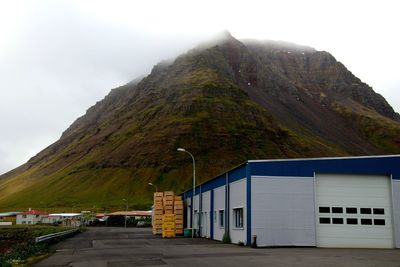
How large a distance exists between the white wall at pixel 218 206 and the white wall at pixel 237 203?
A: 262 centimetres

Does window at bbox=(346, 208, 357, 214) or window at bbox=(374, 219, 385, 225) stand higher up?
window at bbox=(346, 208, 357, 214)

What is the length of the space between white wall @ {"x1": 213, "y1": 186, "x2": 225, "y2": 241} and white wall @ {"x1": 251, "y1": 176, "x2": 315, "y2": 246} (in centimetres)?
794

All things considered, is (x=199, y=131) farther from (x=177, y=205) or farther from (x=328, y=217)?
(x=328, y=217)

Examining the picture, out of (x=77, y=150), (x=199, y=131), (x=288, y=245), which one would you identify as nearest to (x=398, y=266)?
(x=288, y=245)

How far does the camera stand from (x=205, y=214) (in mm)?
46188

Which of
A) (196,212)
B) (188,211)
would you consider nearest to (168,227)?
(196,212)

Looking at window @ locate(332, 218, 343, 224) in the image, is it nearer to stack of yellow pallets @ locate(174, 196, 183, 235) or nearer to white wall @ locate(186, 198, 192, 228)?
stack of yellow pallets @ locate(174, 196, 183, 235)

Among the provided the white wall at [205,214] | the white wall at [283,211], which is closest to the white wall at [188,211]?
the white wall at [205,214]

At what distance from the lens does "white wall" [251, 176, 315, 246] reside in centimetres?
3097

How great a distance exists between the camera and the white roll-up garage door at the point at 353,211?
103 ft

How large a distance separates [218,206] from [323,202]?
11.3m

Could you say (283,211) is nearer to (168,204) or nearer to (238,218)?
(238,218)

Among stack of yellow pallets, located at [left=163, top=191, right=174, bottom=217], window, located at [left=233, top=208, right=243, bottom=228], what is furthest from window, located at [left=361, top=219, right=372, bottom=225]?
stack of yellow pallets, located at [left=163, top=191, right=174, bottom=217]

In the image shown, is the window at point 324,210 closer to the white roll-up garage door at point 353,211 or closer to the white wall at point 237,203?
the white roll-up garage door at point 353,211
